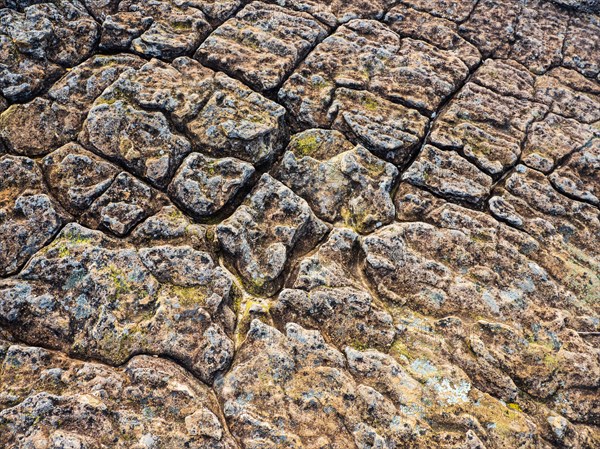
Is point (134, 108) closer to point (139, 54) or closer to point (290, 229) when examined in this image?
point (139, 54)

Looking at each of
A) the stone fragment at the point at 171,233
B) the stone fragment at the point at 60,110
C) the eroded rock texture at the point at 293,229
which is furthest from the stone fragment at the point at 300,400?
the stone fragment at the point at 60,110

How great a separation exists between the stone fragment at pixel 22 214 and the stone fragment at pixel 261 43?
164 centimetres

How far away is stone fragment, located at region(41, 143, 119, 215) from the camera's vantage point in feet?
11.3

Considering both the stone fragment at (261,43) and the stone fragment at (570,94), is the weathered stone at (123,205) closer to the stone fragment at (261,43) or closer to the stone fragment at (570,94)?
the stone fragment at (261,43)

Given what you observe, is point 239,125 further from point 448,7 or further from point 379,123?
point 448,7

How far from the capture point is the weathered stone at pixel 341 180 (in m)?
3.68

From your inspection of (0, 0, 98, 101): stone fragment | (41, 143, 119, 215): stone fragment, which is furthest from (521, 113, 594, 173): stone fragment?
(0, 0, 98, 101): stone fragment

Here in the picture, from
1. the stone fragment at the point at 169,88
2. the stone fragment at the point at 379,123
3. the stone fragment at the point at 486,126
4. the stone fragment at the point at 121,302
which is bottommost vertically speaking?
the stone fragment at the point at 121,302

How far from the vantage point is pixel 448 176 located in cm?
384

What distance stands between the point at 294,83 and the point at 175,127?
1.05 meters

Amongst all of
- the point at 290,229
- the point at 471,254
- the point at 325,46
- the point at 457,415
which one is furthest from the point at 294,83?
the point at 457,415

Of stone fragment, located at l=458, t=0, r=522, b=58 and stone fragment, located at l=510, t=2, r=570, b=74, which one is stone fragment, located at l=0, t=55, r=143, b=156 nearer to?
stone fragment, located at l=458, t=0, r=522, b=58

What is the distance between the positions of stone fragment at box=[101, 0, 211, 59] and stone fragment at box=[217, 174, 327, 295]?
1477mm

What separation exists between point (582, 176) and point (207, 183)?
9.50 feet
